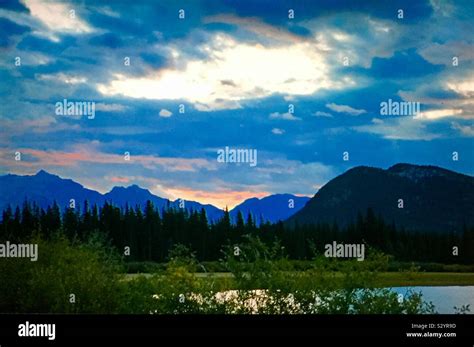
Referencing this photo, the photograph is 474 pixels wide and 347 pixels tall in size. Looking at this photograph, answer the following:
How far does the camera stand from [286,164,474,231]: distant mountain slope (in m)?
9.73

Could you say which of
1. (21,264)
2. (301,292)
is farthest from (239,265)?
(21,264)

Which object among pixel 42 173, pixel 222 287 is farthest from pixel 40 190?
pixel 222 287

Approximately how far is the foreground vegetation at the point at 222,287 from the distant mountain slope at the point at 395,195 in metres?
0.68

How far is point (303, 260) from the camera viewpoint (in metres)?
9.72

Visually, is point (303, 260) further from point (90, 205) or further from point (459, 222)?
point (90, 205)

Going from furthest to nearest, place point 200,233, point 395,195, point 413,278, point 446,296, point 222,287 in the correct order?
1. point 200,233
2. point 395,195
3. point 413,278
4. point 222,287
5. point 446,296

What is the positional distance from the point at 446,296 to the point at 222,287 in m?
2.81

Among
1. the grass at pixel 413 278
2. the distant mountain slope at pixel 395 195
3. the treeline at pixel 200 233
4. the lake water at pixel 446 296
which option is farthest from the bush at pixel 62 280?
the lake water at pixel 446 296

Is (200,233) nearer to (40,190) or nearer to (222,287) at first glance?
(222,287)

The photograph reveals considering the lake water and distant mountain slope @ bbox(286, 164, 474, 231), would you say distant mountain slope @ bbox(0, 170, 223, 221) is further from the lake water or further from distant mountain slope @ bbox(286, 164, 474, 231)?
the lake water

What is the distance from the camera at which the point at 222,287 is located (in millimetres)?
9484

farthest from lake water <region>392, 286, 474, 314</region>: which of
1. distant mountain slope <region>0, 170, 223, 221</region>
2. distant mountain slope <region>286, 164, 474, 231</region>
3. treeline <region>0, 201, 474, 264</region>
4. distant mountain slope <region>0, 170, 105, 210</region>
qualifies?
distant mountain slope <region>0, 170, 105, 210</region>

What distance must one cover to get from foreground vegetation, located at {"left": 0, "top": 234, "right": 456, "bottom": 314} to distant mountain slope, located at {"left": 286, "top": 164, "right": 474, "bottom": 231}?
679mm

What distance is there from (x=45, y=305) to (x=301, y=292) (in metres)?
3.34
